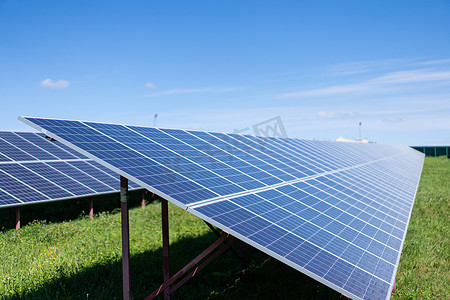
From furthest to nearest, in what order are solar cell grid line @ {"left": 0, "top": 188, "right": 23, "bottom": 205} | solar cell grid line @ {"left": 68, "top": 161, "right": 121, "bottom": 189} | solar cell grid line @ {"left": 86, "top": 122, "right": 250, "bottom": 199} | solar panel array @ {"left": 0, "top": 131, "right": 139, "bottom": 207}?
solar cell grid line @ {"left": 68, "top": 161, "right": 121, "bottom": 189} < solar panel array @ {"left": 0, "top": 131, "right": 139, "bottom": 207} < solar cell grid line @ {"left": 0, "top": 188, "right": 23, "bottom": 205} < solar cell grid line @ {"left": 86, "top": 122, "right": 250, "bottom": 199}

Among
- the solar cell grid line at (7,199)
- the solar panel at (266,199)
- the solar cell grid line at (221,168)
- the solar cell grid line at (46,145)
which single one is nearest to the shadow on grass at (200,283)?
the solar panel at (266,199)

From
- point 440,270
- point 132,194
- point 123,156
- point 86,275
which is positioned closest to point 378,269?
point 123,156

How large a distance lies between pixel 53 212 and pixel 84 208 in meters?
1.36

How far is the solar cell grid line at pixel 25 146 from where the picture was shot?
52.9ft

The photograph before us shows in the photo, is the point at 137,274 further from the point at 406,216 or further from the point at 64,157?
the point at 64,157

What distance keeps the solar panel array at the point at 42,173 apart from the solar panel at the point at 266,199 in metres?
6.76

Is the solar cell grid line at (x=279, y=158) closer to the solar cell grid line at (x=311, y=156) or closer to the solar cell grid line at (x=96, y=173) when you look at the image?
the solar cell grid line at (x=311, y=156)

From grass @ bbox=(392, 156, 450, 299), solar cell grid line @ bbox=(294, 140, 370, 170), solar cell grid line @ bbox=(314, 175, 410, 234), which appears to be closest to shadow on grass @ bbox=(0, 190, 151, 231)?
solar cell grid line @ bbox=(294, 140, 370, 170)

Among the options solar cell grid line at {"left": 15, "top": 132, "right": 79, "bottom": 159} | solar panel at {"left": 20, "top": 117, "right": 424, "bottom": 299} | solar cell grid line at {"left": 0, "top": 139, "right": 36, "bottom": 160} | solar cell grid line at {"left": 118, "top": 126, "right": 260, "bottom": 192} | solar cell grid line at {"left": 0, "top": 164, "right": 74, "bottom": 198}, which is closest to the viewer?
solar panel at {"left": 20, "top": 117, "right": 424, "bottom": 299}

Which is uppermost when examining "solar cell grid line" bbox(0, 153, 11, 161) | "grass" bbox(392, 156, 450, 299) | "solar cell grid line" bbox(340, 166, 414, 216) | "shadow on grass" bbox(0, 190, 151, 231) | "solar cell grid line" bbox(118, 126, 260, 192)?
"solar cell grid line" bbox(118, 126, 260, 192)

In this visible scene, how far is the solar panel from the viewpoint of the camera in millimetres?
4887

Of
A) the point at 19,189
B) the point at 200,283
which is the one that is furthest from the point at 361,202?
the point at 19,189

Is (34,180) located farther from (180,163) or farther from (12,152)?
(180,163)

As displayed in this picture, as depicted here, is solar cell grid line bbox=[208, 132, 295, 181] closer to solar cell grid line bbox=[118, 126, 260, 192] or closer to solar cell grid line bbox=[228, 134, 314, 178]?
solar cell grid line bbox=[228, 134, 314, 178]
